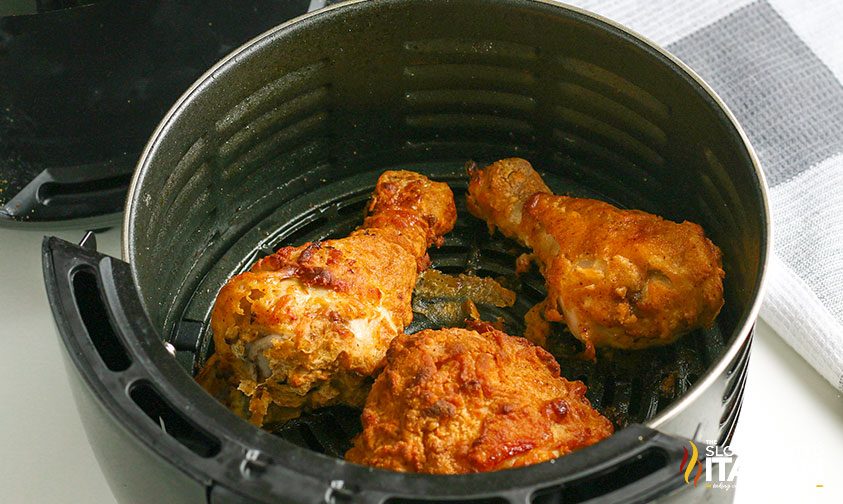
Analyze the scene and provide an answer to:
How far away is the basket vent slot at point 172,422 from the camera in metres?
1.14

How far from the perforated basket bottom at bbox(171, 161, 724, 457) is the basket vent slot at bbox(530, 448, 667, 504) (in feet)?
1.44

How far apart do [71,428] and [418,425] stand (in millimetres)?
798

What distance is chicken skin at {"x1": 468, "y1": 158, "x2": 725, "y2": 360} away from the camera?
148 centimetres

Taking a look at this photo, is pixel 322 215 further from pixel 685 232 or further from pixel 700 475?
pixel 700 475

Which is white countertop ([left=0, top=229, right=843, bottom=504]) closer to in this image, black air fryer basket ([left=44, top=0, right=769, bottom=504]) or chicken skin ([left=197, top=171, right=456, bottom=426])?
black air fryer basket ([left=44, top=0, right=769, bottom=504])

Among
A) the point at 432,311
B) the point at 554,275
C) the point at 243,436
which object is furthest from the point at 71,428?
the point at 554,275

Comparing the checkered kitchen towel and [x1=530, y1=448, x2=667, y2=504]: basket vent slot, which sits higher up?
the checkered kitchen towel

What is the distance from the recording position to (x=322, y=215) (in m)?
1.85

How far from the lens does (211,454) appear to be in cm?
113

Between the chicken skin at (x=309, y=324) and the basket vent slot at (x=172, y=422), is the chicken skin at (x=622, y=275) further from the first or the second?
the basket vent slot at (x=172, y=422)

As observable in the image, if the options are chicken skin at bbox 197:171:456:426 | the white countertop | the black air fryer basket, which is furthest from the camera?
the white countertop

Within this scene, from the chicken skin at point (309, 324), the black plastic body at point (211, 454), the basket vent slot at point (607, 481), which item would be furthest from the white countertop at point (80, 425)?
the basket vent slot at point (607, 481)

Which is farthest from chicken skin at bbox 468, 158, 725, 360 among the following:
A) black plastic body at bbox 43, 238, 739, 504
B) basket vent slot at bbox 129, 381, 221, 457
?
basket vent slot at bbox 129, 381, 221, 457

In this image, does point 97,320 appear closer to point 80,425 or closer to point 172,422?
point 172,422
